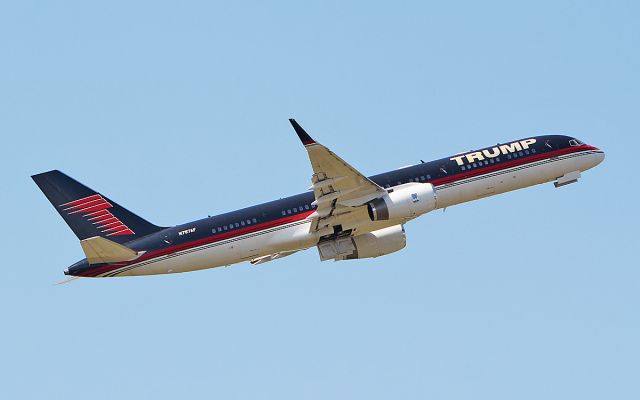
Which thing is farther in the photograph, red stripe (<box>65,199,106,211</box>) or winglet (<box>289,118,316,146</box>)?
red stripe (<box>65,199,106,211</box>)

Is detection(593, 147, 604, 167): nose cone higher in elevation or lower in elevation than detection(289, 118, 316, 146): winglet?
lower

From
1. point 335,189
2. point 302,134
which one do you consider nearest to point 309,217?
point 335,189

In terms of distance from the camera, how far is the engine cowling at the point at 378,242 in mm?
69438

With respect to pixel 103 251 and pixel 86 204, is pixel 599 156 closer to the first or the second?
pixel 103 251

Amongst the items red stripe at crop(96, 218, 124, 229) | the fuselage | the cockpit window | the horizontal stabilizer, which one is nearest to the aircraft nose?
the cockpit window

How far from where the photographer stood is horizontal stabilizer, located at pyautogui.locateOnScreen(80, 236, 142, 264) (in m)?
63.5

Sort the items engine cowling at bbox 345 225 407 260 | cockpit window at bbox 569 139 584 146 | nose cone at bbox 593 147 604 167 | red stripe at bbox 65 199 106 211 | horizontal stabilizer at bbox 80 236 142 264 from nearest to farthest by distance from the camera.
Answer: horizontal stabilizer at bbox 80 236 142 264, red stripe at bbox 65 199 106 211, engine cowling at bbox 345 225 407 260, cockpit window at bbox 569 139 584 146, nose cone at bbox 593 147 604 167

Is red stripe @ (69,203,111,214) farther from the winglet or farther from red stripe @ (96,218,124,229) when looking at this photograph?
the winglet

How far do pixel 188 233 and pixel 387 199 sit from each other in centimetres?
1262

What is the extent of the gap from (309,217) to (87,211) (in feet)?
45.7

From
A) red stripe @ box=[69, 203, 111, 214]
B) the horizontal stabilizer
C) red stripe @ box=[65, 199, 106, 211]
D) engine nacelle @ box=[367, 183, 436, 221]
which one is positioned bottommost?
engine nacelle @ box=[367, 183, 436, 221]

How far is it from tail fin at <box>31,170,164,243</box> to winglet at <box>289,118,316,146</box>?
13.2 m

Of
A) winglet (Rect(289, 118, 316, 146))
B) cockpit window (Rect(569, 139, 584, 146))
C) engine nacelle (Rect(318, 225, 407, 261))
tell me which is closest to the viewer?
winglet (Rect(289, 118, 316, 146))

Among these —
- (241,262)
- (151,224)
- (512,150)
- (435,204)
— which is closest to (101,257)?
(151,224)
